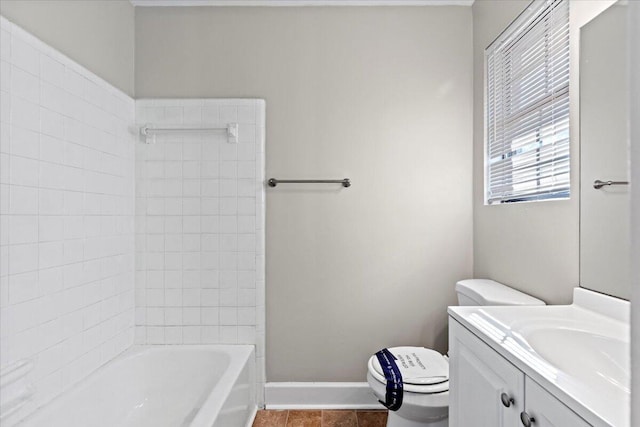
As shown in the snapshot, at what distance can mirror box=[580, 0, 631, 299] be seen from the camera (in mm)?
1283

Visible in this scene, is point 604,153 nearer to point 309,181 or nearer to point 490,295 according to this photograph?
point 490,295

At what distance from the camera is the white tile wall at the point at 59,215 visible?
5.07ft

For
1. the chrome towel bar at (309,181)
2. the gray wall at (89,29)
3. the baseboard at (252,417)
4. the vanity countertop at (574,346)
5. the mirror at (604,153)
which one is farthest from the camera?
the chrome towel bar at (309,181)

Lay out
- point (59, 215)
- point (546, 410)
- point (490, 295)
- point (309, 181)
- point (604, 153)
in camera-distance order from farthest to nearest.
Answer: point (309, 181), point (490, 295), point (59, 215), point (604, 153), point (546, 410)

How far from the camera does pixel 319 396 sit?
98.6 inches

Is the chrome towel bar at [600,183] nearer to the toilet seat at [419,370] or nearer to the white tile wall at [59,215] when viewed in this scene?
the toilet seat at [419,370]

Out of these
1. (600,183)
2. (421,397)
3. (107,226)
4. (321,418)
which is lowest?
(321,418)

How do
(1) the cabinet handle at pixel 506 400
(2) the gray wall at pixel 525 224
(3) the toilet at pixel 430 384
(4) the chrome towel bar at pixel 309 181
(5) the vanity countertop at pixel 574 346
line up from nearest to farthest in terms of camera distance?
(5) the vanity countertop at pixel 574 346 < (1) the cabinet handle at pixel 506 400 < (2) the gray wall at pixel 525 224 < (3) the toilet at pixel 430 384 < (4) the chrome towel bar at pixel 309 181

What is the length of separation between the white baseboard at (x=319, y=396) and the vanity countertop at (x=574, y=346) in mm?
1261

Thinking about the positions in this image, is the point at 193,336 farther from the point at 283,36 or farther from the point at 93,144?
the point at 283,36

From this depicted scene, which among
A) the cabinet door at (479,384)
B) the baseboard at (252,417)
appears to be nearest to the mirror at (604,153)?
the cabinet door at (479,384)

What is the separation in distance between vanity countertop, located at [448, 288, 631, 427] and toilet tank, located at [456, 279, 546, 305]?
0.29m

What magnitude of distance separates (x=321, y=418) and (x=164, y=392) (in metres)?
0.89

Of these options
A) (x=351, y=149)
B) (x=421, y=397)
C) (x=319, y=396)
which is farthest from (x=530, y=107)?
(x=319, y=396)
